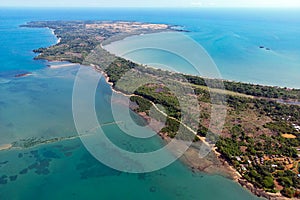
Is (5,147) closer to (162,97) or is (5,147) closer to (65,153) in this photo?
(65,153)

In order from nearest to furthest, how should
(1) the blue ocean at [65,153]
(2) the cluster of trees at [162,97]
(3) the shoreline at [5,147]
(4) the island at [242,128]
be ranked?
1. (1) the blue ocean at [65,153]
2. (4) the island at [242,128]
3. (3) the shoreline at [5,147]
4. (2) the cluster of trees at [162,97]

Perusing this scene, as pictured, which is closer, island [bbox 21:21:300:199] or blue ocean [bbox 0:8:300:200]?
blue ocean [bbox 0:8:300:200]

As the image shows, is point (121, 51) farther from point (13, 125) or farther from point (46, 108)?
point (13, 125)

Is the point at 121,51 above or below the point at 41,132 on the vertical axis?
above

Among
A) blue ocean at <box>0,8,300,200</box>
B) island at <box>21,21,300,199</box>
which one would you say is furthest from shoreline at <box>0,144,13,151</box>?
island at <box>21,21,300,199</box>

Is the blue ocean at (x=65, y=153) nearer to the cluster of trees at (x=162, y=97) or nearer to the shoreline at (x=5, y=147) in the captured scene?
the shoreline at (x=5, y=147)

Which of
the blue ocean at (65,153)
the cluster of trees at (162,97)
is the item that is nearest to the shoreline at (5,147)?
the blue ocean at (65,153)

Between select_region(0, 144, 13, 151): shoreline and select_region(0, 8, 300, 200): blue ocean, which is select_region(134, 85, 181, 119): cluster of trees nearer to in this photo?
select_region(0, 8, 300, 200): blue ocean

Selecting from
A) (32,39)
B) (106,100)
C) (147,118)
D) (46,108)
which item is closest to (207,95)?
(147,118)
